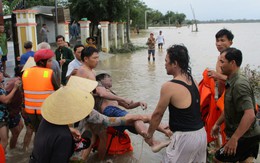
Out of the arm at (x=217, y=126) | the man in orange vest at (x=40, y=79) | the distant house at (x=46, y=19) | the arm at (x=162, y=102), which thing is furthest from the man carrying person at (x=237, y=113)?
the distant house at (x=46, y=19)

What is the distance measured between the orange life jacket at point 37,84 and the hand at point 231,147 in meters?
2.22

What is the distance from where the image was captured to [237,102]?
2906 mm

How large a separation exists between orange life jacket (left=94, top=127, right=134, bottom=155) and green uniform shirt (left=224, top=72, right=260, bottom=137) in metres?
1.77

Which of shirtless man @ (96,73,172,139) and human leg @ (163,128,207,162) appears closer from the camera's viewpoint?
human leg @ (163,128,207,162)

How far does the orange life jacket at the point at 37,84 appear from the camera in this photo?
3820mm

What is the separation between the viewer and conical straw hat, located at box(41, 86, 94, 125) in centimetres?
235

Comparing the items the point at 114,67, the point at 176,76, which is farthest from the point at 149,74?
the point at 176,76

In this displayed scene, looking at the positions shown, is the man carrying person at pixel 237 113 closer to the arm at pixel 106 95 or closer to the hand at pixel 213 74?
the hand at pixel 213 74

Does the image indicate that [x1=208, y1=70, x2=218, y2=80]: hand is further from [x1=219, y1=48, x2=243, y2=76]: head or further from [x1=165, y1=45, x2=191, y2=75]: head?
[x1=165, y1=45, x2=191, y2=75]: head

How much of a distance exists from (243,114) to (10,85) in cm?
313

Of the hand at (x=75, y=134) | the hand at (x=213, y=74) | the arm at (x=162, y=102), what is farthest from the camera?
the hand at (x=213, y=74)

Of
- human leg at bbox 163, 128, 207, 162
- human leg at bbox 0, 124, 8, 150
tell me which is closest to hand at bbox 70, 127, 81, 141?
human leg at bbox 163, 128, 207, 162

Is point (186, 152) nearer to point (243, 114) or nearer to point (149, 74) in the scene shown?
point (243, 114)

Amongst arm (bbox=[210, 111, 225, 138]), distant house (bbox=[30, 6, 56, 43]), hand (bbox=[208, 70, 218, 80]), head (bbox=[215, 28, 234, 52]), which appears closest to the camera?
arm (bbox=[210, 111, 225, 138])
